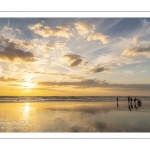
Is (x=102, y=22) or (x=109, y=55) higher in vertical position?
(x=102, y=22)

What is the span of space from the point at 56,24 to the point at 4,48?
589 centimetres

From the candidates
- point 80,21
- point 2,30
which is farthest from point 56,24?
point 2,30
